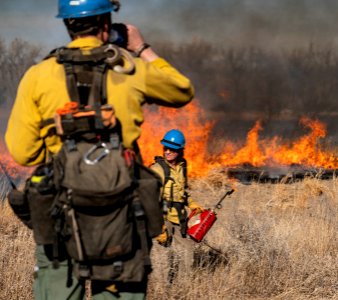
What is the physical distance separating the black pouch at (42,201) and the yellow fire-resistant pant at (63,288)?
0.18m

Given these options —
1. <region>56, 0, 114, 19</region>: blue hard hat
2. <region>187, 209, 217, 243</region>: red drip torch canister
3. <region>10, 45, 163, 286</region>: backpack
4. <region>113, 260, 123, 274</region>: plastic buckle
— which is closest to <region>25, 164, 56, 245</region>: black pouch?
<region>10, 45, 163, 286</region>: backpack

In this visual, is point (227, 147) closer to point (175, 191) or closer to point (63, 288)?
point (175, 191)

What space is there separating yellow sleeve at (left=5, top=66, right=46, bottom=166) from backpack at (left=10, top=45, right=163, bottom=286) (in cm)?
10

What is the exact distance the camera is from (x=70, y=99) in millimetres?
2484

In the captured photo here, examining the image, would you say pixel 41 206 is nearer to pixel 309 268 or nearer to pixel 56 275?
pixel 56 275

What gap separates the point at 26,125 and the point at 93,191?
45cm

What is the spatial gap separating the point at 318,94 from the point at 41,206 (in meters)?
16.8

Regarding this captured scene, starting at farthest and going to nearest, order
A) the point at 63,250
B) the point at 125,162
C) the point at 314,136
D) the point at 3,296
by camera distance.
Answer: the point at 314,136 → the point at 3,296 → the point at 63,250 → the point at 125,162

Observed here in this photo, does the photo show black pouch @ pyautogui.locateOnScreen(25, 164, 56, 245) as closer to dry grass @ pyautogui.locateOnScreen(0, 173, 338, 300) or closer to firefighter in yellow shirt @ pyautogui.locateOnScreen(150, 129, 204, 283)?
dry grass @ pyautogui.locateOnScreen(0, 173, 338, 300)

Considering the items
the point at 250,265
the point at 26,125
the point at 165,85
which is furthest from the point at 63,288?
the point at 250,265

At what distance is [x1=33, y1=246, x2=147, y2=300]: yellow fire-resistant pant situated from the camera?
263 cm

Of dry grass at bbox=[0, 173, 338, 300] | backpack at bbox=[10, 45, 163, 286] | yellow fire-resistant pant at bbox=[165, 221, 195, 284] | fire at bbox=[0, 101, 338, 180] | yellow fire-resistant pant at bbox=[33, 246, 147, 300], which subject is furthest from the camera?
fire at bbox=[0, 101, 338, 180]

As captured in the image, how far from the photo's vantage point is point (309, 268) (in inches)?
191

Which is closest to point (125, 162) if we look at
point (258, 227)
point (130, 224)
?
point (130, 224)
